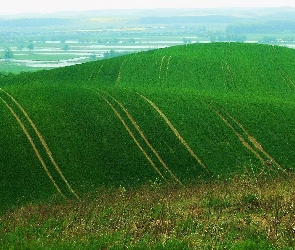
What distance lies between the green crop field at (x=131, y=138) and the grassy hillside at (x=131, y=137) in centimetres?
8

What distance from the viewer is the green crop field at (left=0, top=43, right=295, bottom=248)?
34406 mm

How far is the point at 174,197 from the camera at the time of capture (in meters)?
25.3

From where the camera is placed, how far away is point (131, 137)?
39781 millimetres

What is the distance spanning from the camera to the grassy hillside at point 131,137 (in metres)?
34.7

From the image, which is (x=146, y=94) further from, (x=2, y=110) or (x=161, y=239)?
(x=161, y=239)

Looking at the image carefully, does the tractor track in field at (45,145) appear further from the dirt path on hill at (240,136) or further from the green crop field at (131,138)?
the dirt path on hill at (240,136)

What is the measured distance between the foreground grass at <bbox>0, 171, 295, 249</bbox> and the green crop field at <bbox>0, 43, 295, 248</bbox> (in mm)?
7712

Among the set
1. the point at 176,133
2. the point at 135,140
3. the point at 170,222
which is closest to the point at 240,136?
the point at 176,133

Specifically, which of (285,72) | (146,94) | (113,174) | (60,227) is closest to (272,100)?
(146,94)

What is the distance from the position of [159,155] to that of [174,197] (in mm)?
12368

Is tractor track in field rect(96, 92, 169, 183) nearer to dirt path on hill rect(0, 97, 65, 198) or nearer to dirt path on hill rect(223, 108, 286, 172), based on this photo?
dirt path on hill rect(0, 97, 65, 198)

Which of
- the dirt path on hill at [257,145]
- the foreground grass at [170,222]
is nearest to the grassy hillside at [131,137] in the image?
the dirt path on hill at [257,145]

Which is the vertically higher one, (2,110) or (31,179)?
(2,110)

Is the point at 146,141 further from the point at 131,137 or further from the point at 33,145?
the point at 33,145
